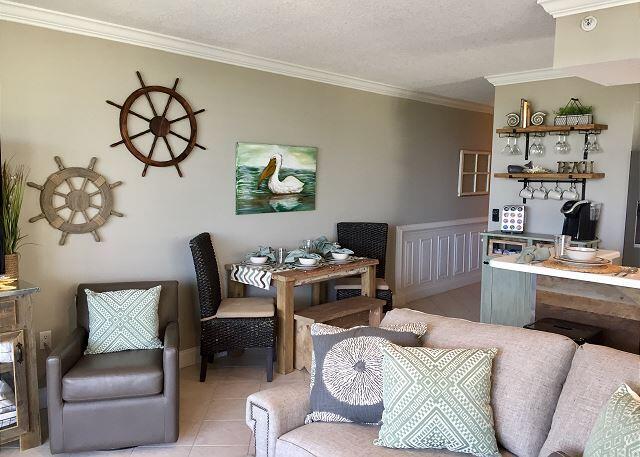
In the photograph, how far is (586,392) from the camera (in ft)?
5.57

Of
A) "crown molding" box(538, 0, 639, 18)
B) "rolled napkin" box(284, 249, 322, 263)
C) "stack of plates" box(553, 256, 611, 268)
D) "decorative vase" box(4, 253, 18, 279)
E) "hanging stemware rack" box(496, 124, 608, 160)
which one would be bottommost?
"rolled napkin" box(284, 249, 322, 263)

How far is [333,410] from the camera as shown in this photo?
2.03m

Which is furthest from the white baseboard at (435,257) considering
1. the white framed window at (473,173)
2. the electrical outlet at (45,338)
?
the electrical outlet at (45,338)

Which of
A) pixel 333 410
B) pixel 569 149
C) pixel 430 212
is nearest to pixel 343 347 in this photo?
pixel 333 410

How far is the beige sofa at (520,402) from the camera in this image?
5.52ft

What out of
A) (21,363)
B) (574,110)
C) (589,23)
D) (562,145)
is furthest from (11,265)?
(574,110)

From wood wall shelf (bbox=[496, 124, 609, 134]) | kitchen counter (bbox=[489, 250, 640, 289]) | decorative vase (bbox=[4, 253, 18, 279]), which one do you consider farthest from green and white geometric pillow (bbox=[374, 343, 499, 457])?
wood wall shelf (bbox=[496, 124, 609, 134])

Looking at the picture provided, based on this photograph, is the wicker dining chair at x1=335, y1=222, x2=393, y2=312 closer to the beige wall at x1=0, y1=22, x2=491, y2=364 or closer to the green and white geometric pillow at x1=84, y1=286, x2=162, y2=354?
the beige wall at x1=0, y1=22, x2=491, y2=364

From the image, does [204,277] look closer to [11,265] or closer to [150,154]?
[150,154]

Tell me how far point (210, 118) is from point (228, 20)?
95cm

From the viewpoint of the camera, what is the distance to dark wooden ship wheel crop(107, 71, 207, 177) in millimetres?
3473

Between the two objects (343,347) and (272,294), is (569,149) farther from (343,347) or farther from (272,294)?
(343,347)

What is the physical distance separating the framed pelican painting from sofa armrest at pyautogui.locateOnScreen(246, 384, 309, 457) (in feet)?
7.59

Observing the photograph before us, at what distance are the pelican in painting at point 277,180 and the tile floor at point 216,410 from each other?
141 centimetres
